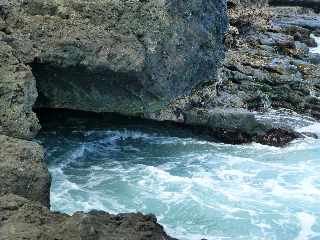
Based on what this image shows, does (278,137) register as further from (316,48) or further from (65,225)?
(316,48)

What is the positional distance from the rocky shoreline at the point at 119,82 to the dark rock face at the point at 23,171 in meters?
0.01

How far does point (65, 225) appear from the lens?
5.86 metres

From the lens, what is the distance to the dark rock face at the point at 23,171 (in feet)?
23.8

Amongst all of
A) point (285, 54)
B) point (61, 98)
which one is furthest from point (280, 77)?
point (61, 98)

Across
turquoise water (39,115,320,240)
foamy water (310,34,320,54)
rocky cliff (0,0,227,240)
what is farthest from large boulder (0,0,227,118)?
foamy water (310,34,320,54)

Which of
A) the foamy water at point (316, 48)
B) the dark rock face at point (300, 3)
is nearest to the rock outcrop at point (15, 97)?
the foamy water at point (316, 48)

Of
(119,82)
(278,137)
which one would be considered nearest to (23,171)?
(119,82)

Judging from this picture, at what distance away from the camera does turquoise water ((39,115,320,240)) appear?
9.55m

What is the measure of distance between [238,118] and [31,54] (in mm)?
5608

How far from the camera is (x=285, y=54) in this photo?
19547mm

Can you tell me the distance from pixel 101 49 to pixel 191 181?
3279mm

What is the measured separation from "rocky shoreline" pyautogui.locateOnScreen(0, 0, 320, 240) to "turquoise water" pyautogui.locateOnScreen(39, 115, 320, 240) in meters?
0.82

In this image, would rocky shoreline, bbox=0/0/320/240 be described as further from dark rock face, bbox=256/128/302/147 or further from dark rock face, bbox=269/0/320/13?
dark rock face, bbox=269/0/320/13

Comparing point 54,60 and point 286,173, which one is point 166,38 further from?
point 286,173
